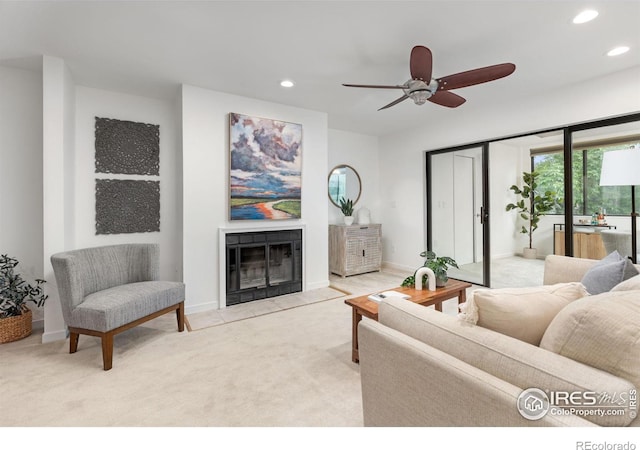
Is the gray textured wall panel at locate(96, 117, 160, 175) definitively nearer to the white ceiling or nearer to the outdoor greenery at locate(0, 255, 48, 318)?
the white ceiling

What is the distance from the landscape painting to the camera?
3400 mm

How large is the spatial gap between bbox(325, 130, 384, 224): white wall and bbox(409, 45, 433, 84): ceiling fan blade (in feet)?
9.39

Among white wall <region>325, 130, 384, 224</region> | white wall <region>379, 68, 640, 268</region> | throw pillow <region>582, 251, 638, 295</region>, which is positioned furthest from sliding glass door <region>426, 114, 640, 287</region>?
throw pillow <region>582, 251, 638, 295</region>

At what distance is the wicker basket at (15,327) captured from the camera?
2426 mm

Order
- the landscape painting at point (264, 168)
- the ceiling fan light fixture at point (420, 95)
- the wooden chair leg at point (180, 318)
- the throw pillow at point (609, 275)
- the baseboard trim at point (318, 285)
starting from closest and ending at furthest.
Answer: the throw pillow at point (609, 275) < the ceiling fan light fixture at point (420, 95) < the wooden chair leg at point (180, 318) < the landscape painting at point (264, 168) < the baseboard trim at point (318, 285)

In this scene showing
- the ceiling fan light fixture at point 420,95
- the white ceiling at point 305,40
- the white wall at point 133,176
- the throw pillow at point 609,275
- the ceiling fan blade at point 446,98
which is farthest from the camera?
the white wall at point 133,176

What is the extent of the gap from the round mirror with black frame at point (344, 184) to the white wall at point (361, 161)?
8 centimetres

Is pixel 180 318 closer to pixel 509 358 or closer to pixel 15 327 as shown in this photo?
pixel 15 327

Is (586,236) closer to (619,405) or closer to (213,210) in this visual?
(619,405)

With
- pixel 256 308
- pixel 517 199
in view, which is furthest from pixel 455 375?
pixel 517 199

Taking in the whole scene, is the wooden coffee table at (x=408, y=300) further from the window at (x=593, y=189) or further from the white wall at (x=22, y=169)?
the white wall at (x=22, y=169)

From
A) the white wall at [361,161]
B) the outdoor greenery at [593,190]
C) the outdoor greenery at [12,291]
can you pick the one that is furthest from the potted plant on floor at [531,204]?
the outdoor greenery at [12,291]

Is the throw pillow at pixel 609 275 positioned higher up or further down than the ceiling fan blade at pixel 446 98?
further down
